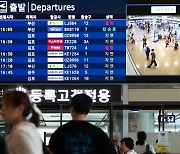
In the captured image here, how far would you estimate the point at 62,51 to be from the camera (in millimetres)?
9656

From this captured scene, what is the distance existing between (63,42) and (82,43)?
318 mm

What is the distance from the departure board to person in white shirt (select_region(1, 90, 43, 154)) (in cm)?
630

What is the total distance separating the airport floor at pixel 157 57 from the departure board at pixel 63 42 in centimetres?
23

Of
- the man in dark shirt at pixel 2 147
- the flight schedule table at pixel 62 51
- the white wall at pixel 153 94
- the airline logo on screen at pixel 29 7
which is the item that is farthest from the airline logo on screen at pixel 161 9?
the man in dark shirt at pixel 2 147

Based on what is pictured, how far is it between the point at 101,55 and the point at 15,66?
4.69ft

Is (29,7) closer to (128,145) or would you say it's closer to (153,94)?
(128,145)

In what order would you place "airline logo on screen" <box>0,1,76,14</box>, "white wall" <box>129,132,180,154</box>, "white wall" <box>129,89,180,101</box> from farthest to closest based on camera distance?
"white wall" <box>129,89,180,101</box>, "white wall" <box>129,132,180,154</box>, "airline logo on screen" <box>0,1,76,14</box>

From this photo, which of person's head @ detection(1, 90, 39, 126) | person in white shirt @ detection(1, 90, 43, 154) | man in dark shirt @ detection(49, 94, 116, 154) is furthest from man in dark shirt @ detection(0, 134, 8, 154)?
man in dark shirt @ detection(49, 94, 116, 154)

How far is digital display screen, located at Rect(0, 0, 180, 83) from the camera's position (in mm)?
9594

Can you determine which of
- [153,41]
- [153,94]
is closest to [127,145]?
[153,41]

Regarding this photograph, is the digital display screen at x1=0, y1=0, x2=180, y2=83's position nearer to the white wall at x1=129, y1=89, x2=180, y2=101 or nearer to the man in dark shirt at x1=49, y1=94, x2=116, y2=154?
the white wall at x1=129, y1=89, x2=180, y2=101

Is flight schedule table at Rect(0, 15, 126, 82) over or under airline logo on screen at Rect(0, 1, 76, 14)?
under

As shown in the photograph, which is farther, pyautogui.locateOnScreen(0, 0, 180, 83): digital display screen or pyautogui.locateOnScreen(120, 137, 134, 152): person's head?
pyautogui.locateOnScreen(0, 0, 180, 83): digital display screen

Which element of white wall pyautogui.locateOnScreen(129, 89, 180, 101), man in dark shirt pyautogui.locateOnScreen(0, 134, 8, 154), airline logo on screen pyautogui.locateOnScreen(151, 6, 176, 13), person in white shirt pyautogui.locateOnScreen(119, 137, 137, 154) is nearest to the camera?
man in dark shirt pyautogui.locateOnScreen(0, 134, 8, 154)
